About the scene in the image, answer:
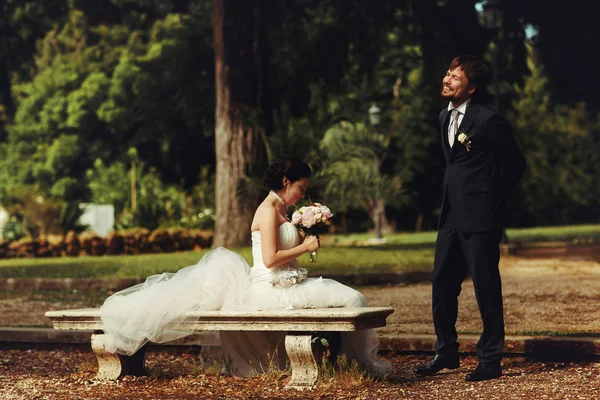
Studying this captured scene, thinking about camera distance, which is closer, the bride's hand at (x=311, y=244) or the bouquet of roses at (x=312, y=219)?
the bride's hand at (x=311, y=244)

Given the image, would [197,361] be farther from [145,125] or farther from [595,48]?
[145,125]

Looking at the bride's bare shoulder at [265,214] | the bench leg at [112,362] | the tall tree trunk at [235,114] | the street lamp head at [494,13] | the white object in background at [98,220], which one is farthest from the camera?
the white object in background at [98,220]

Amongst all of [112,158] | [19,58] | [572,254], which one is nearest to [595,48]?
[572,254]

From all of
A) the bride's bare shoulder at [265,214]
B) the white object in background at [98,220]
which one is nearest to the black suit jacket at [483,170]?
the bride's bare shoulder at [265,214]

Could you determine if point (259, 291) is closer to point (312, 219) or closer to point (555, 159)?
point (312, 219)

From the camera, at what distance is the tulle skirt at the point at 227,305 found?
7.16 meters

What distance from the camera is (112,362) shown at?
7.57m

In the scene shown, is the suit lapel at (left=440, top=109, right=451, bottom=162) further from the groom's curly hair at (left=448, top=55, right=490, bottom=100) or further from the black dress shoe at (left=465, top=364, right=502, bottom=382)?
the black dress shoe at (left=465, top=364, right=502, bottom=382)

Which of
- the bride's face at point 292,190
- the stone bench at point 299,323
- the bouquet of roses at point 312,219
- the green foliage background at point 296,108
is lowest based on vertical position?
the stone bench at point 299,323

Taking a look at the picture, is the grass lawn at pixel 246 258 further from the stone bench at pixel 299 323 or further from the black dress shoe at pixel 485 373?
the black dress shoe at pixel 485 373

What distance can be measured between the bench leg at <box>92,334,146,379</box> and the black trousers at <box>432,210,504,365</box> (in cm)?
214

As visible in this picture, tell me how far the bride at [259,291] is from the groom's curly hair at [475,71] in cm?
126

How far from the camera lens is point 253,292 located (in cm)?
727

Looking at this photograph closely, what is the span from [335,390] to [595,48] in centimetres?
1803
